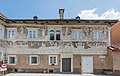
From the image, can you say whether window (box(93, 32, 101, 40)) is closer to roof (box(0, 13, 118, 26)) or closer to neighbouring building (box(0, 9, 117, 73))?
neighbouring building (box(0, 9, 117, 73))

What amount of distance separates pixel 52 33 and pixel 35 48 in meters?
2.64

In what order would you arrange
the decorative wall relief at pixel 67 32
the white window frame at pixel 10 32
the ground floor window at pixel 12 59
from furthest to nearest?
the decorative wall relief at pixel 67 32 < the white window frame at pixel 10 32 < the ground floor window at pixel 12 59

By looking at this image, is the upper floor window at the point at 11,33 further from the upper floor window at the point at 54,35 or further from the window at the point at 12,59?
the upper floor window at the point at 54,35

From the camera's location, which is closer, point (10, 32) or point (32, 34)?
point (10, 32)

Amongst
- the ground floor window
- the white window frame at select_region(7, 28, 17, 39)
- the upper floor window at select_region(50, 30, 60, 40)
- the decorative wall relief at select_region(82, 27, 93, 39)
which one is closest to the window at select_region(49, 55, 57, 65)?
the upper floor window at select_region(50, 30, 60, 40)

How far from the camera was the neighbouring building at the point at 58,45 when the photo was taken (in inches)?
1219

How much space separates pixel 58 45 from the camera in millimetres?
31250

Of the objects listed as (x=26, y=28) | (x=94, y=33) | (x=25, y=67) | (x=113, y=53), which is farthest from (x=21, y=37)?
(x=113, y=53)

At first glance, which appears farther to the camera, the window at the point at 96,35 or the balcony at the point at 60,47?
the window at the point at 96,35

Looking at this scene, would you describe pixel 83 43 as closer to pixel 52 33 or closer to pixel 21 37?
pixel 52 33

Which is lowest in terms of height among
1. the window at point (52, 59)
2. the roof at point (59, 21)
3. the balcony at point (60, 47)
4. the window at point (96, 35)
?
the window at point (52, 59)

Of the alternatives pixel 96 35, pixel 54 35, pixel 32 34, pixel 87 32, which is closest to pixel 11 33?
pixel 32 34

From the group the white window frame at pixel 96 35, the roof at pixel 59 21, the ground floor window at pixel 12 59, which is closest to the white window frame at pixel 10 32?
the roof at pixel 59 21

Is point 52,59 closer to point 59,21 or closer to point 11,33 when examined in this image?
point 59,21
